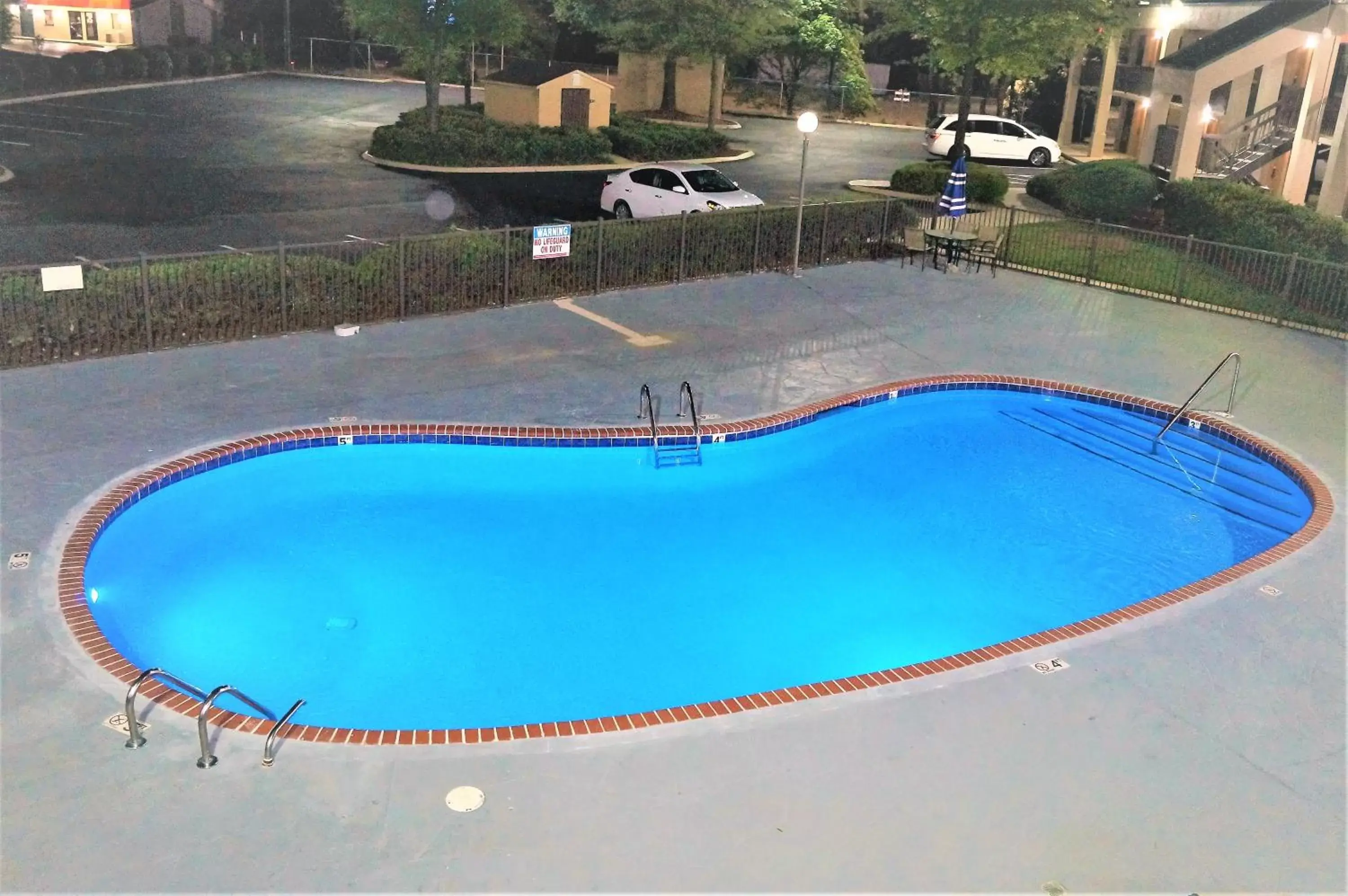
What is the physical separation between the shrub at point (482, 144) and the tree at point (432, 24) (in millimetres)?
1149

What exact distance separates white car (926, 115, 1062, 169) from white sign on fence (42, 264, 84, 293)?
27735 mm

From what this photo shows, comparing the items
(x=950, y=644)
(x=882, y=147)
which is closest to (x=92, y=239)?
(x=950, y=644)

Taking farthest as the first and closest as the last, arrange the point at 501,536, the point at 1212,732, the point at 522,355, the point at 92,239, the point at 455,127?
the point at 455,127 → the point at 92,239 → the point at 522,355 → the point at 501,536 → the point at 1212,732

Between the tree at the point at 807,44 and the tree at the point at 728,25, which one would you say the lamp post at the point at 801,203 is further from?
the tree at the point at 807,44

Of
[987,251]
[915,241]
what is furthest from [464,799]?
[987,251]

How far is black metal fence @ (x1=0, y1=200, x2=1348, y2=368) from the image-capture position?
12.8 meters

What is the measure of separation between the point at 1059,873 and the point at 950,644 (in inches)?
146

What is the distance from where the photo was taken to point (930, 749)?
6887mm

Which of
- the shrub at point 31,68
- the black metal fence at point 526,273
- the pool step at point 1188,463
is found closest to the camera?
the pool step at point 1188,463

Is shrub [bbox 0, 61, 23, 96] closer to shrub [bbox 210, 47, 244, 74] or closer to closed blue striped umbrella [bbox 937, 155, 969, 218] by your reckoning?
shrub [bbox 210, 47, 244, 74]

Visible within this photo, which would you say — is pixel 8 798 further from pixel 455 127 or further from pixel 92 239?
pixel 455 127

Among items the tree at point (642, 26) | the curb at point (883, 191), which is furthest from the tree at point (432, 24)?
the curb at point (883, 191)

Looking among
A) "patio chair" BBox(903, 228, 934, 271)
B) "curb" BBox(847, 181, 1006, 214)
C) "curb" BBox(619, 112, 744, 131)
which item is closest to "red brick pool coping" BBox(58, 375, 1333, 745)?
"patio chair" BBox(903, 228, 934, 271)

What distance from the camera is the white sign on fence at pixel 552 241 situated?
52.2 feet
